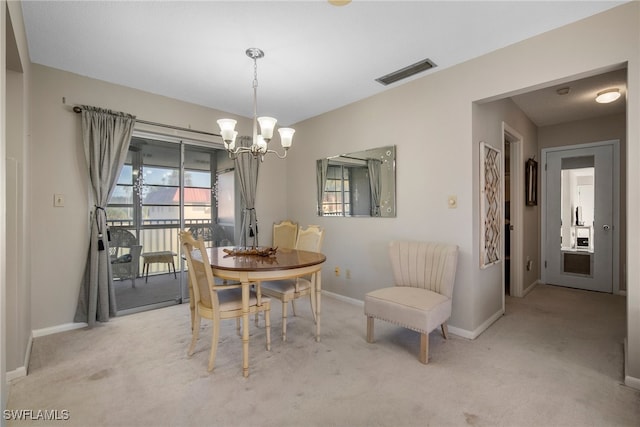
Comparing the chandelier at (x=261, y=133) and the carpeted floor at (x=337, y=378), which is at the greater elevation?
the chandelier at (x=261, y=133)

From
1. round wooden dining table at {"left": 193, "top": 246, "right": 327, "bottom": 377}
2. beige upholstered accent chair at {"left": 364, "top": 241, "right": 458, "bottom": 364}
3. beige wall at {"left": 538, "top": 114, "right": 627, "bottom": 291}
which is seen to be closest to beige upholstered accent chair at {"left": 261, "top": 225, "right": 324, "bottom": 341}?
round wooden dining table at {"left": 193, "top": 246, "right": 327, "bottom": 377}

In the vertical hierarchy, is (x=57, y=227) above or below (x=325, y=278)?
above

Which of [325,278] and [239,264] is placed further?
[325,278]

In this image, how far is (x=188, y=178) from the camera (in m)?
3.99

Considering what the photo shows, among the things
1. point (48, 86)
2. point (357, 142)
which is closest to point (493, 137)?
point (357, 142)

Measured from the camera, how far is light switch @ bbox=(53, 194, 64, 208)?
9.77 feet

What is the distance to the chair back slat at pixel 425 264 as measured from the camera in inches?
106

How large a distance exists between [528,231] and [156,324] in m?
4.97

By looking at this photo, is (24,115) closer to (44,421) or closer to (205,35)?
(205,35)

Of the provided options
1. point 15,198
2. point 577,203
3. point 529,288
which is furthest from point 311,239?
point 577,203

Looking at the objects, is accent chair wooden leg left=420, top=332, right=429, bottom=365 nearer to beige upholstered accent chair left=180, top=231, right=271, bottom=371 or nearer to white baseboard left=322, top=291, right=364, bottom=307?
beige upholstered accent chair left=180, top=231, right=271, bottom=371

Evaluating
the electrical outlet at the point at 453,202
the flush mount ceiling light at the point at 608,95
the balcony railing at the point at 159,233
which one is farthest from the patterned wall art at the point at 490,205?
the balcony railing at the point at 159,233

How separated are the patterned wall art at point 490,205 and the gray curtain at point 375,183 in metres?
1.07

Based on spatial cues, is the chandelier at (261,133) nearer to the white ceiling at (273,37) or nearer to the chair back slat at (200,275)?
the white ceiling at (273,37)
